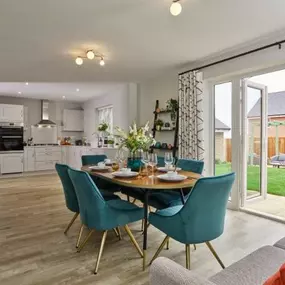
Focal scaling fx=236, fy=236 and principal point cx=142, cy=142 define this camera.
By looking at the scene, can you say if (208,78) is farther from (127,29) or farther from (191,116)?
(127,29)

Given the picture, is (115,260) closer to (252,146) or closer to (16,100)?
(252,146)

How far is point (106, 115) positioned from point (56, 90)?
1.70 m

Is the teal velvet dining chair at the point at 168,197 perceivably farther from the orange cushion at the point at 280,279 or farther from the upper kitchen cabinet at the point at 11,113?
the upper kitchen cabinet at the point at 11,113

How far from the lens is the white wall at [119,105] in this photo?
590 cm

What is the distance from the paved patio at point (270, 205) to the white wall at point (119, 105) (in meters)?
3.24

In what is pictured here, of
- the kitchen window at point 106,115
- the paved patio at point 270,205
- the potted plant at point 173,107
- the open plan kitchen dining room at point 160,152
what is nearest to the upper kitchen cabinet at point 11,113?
the open plan kitchen dining room at point 160,152

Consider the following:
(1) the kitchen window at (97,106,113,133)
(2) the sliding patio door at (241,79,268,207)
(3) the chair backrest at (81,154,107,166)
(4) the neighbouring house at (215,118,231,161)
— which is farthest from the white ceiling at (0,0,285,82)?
(1) the kitchen window at (97,106,113,133)

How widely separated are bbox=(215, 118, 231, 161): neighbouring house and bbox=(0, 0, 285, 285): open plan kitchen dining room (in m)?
0.03

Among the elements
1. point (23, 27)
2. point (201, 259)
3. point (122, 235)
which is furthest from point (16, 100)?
point (201, 259)

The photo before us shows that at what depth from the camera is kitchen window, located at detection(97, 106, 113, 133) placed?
7356 millimetres

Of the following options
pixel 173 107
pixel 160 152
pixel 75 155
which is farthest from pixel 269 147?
pixel 75 155

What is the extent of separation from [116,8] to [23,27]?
3.99 feet

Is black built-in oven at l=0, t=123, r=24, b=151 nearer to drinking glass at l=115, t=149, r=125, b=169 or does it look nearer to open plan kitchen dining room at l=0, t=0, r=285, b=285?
open plan kitchen dining room at l=0, t=0, r=285, b=285

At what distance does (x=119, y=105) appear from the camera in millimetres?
6457
